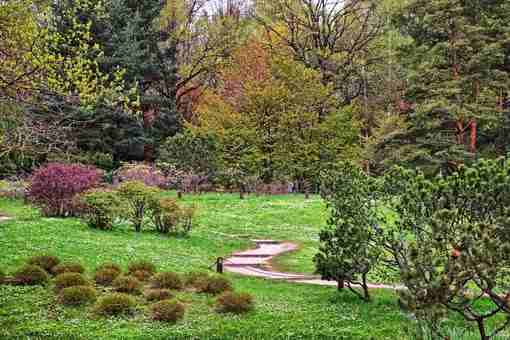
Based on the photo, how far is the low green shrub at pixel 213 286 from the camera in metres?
9.31

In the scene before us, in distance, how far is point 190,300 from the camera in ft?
29.0

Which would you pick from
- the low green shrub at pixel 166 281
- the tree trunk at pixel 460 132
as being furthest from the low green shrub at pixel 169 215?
the tree trunk at pixel 460 132

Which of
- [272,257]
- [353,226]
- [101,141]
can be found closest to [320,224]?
[272,257]

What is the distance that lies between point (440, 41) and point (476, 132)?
167 inches

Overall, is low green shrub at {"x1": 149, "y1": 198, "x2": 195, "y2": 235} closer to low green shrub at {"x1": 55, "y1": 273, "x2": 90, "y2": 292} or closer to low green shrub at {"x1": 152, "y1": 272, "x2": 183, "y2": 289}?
low green shrub at {"x1": 152, "y1": 272, "x2": 183, "y2": 289}

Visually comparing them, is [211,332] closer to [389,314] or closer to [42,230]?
[389,314]

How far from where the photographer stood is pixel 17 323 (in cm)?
726

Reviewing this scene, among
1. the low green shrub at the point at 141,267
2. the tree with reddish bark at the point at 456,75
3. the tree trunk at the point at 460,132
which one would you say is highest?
the tree with reddish bark at the point at 456,75

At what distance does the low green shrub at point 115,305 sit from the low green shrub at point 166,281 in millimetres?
1208

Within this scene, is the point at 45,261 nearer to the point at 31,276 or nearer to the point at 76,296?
the point at 31,276

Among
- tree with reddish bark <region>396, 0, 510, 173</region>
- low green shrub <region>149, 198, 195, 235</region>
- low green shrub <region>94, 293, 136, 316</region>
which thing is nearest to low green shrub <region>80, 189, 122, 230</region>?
low green shrub <region>149, 198, 195, 235</region>

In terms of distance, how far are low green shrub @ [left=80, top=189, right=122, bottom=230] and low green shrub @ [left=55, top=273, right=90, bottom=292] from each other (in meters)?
5.61

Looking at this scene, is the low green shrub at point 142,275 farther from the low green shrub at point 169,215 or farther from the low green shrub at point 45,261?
the low green shrub at point 169,215

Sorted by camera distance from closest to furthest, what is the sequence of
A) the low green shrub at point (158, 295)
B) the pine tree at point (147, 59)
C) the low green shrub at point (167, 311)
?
the low green shrub at point (167, 311) → the low green shrub at point (158, 295) → the pine tree at point (147, 59)
